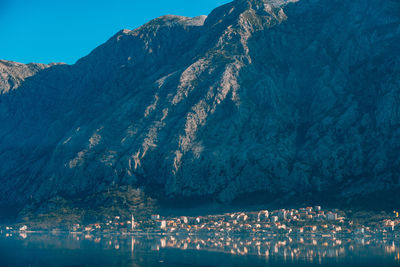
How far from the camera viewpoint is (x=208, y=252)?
137625mm

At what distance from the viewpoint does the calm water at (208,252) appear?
117188 mm

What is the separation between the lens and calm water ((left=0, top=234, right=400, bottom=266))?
384 ft

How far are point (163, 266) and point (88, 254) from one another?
33.2 meters

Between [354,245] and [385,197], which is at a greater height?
[385,197]

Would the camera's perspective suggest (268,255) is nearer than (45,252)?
Yes

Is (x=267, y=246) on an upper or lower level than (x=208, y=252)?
upper

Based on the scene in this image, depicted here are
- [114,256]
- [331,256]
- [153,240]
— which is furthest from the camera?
[153,240]

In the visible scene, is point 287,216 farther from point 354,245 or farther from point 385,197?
point 354,245

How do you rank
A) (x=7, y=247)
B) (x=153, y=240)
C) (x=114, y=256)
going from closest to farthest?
(x=114, y=256)
(x=7, y=247)
(x=153, y=240)

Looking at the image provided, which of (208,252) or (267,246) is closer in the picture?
(208,252)

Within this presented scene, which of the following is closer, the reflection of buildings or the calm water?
the calm water

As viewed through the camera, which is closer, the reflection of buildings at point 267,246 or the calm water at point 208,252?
Result: the calm water at point 208,252

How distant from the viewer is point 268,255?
130 meters

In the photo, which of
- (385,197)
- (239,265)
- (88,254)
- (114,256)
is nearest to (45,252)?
(88,254)
